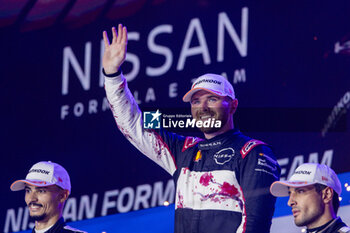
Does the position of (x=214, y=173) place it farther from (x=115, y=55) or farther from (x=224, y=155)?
(x=115, y=55)

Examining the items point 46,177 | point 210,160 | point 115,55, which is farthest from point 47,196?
point 210,160

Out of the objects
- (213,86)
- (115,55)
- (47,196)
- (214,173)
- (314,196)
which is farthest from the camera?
(47,196)

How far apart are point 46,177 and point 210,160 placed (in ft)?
3.84

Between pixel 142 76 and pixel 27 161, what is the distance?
1.15m

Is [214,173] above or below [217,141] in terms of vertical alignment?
below

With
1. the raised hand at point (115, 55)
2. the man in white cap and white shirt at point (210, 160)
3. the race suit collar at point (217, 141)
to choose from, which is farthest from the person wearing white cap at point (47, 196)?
the race suit collar at point (217, 141)

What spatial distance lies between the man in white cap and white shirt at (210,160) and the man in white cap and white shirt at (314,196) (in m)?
0.11

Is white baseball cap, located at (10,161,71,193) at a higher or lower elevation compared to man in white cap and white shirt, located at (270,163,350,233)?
higher

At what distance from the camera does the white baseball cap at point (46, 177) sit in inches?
151

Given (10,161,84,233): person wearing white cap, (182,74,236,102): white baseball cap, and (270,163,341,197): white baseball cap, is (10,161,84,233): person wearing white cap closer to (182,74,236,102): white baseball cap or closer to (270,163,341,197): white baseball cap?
(182,74,236,102): white baseball cap

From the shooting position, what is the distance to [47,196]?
3814 mm

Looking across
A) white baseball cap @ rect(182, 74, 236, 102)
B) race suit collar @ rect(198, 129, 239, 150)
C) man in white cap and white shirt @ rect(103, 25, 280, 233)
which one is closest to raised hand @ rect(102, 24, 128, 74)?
man in white cap and white shirt @ rect(103, 25, 280, 233)

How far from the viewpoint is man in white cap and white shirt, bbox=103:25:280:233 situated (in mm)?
3084

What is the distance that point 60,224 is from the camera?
3754 millimetres
